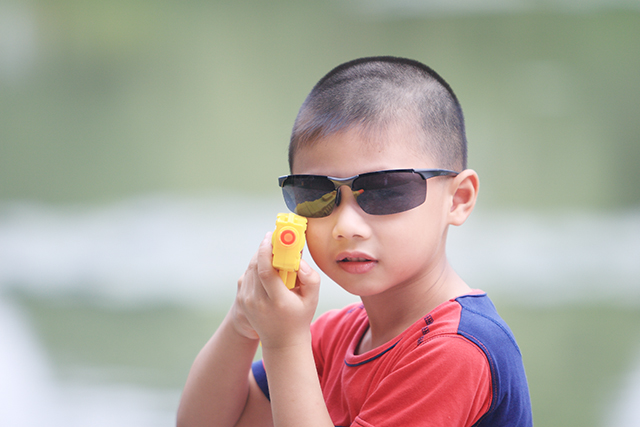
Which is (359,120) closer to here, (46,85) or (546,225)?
(546,225)

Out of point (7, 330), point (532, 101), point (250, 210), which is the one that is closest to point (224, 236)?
point (250, 210)

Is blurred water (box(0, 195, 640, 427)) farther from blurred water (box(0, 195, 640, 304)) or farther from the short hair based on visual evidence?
the short hair

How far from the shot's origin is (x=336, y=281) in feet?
2.38

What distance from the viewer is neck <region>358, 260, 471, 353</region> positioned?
0.76 m

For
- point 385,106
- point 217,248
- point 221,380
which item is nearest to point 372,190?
point 385,106

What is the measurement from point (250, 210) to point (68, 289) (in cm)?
116

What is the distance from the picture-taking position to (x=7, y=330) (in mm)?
2457

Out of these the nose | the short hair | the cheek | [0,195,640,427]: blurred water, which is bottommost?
[0,195,640,427]: blurred water

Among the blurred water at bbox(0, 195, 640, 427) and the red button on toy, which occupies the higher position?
the red button on toy

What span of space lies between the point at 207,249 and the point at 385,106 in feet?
8.87

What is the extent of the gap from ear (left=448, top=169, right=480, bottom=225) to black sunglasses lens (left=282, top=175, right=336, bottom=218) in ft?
0.65

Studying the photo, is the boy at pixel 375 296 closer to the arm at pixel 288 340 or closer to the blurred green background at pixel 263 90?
the arm at pixel 288 340

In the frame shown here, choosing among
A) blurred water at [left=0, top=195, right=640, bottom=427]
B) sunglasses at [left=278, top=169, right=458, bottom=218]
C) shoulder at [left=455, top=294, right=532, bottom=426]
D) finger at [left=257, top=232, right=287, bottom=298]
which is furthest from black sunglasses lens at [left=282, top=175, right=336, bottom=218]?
blurred water at [left=0, top=195, right=640, bottom=427]

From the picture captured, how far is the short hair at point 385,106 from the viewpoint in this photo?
2.36 feet
